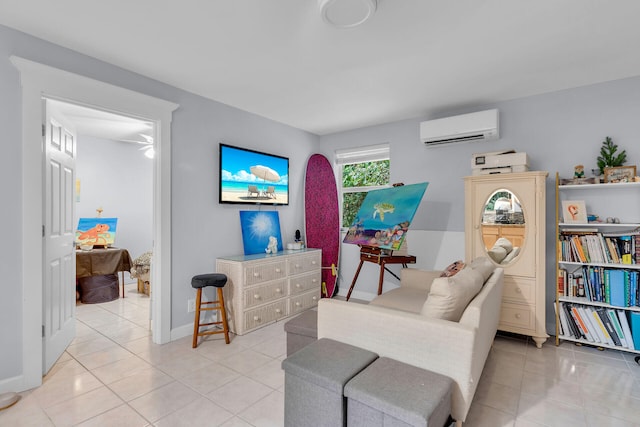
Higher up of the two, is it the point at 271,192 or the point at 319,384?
the point at 271,192

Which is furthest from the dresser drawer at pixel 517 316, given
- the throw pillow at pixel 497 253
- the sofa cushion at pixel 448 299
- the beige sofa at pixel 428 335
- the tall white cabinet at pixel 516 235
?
the sofa cushion at pixel 448 299

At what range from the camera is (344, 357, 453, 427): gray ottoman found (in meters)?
1.27

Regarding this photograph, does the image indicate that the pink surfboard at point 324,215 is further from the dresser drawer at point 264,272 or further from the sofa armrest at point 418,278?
the sofa armrest at point 418,278

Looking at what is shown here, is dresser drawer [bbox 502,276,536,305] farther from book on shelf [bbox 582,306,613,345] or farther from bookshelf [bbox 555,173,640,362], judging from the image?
book on shelf [bbox 582,306,613,345]

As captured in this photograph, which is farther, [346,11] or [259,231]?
[259,231]

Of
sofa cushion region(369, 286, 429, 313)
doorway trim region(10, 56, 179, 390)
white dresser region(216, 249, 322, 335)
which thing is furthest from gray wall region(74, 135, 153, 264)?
sofa cushion region(369, 286, 429, 313)

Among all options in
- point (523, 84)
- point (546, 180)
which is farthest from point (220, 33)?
point (546, 180)

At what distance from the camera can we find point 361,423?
4.68ft

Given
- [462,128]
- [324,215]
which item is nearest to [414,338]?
[462,128]

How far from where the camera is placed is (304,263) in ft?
13.0

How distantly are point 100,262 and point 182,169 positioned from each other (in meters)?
2.26

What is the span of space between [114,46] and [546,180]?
3858 mm

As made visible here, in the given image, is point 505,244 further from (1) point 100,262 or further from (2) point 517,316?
(1) point 100,262

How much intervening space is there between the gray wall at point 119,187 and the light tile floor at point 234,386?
2400mm
